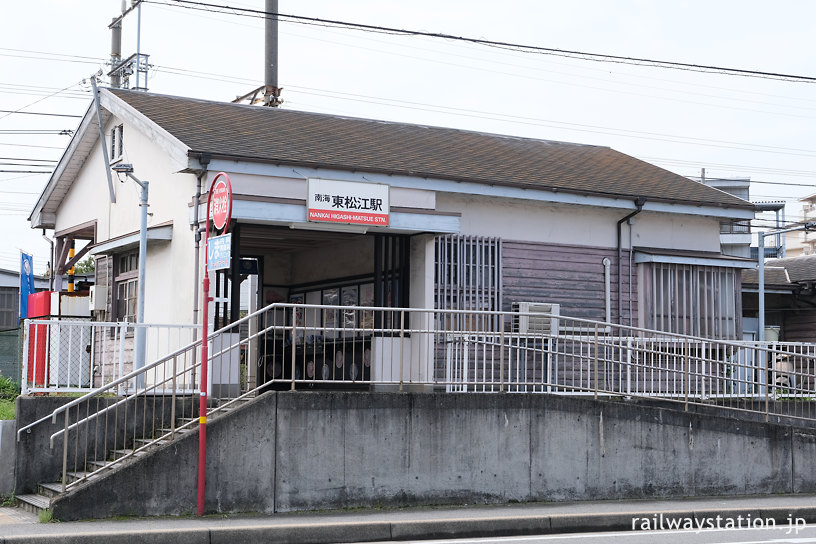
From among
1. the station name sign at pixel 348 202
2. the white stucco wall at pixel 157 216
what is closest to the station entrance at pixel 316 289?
the station name sign at pixel 348 202

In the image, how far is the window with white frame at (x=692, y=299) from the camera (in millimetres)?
18266

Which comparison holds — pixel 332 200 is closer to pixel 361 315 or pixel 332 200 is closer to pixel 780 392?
pixel 361 315

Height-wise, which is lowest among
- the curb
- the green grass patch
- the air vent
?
the curb

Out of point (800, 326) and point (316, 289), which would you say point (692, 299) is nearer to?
point (316, 289)

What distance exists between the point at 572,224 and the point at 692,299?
114 inches

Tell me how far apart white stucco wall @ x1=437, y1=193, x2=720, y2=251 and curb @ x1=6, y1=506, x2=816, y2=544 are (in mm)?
6033

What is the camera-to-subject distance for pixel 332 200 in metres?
14.9

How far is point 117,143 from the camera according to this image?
1806 cm

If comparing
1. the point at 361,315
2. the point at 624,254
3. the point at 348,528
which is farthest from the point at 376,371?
the point at 624,254

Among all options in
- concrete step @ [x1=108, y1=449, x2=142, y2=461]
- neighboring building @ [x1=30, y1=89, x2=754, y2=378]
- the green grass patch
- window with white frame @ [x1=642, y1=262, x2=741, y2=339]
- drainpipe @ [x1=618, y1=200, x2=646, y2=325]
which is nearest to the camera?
concrete step @ [x1=108, y1=449, x2=142, y2=461]

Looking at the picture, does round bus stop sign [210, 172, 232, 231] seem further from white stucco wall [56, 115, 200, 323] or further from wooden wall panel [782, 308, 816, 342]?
wooden wall panel [782, 308, 816, 342]

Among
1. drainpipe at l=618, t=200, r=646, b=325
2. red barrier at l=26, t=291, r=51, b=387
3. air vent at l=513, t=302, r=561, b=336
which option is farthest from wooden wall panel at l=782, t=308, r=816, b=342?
red barrier at l=26, t=291, r=51, b=387

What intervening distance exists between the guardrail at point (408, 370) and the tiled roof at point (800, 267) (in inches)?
358

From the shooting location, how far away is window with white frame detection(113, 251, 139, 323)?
1722 centimetres
